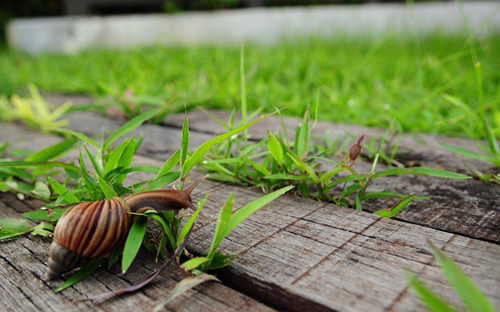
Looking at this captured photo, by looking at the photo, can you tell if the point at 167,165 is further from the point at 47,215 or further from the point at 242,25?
the point at 242,25

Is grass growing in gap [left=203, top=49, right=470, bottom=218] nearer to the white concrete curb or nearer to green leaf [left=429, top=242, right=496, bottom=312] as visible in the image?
green leaf [left=429, top=242, right=496, bottom=312]

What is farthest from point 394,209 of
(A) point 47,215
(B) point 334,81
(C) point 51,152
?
(B) point 334,81

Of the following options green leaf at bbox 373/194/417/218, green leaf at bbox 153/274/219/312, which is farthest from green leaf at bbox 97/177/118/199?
green leaf at bbox 373/194/417/218

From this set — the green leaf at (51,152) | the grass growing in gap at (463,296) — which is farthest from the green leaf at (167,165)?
the grass growing in gap at (463,296)

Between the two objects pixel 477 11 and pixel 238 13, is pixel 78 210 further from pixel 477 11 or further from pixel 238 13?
pixel 238 13

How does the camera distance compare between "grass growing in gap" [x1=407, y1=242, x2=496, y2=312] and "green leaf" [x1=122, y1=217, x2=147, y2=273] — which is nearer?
"grass growing in gap" [x1=407, y1=242, x2=496, y2=312]

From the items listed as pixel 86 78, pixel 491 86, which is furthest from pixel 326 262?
pixel 86 78
